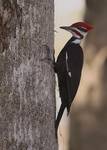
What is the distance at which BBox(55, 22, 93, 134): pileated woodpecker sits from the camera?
4.15 m

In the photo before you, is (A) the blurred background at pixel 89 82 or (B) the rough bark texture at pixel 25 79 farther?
(A) the blurred background at pixel 89 82

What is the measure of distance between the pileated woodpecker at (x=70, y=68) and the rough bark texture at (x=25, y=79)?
265 mm

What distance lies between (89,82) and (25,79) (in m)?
2.15

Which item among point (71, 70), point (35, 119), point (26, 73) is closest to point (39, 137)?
point (35, 119)

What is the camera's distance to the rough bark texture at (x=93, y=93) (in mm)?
5691

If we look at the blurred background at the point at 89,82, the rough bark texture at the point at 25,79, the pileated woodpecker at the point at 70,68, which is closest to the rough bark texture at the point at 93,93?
the blurred background at the point at 89,82

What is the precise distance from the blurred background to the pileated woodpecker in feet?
4.33

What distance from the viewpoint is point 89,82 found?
19.0ft

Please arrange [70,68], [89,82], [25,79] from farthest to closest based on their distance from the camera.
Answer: [89,82]
[70,68]
[25,79]

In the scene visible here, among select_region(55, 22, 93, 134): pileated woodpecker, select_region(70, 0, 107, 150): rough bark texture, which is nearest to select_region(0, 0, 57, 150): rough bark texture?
select_region(55, 22, 93, 134): pileated woodpecker

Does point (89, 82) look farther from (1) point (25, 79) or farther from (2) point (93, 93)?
(1) point (25, 79)

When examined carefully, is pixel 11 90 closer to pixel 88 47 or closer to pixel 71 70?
pixel 71 70

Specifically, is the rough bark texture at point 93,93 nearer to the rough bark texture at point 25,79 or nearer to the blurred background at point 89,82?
the blurred background at point 89,82

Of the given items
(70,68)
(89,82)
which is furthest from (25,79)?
(89,82)
